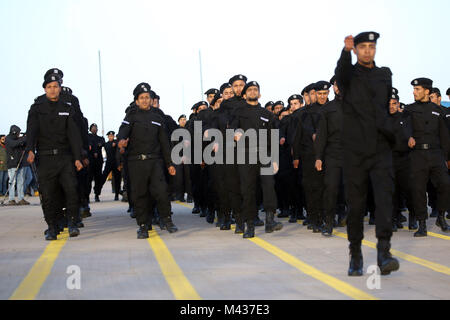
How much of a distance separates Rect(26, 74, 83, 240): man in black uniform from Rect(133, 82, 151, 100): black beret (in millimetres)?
1047

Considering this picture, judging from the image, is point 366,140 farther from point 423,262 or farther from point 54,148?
point 54,148

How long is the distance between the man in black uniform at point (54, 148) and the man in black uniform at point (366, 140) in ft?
17.6

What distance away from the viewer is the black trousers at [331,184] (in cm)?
1176

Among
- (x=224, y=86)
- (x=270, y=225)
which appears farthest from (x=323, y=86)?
(x=270, y=225)

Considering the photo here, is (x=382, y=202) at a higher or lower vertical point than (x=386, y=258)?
higher

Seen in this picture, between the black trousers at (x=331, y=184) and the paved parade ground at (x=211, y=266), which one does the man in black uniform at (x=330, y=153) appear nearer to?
the black trousers at (x=331, y=184)

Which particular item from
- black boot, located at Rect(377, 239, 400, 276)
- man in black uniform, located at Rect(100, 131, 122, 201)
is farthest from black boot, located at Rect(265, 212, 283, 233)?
man in black uniform, located at Rect(100, 131, 122, 201)

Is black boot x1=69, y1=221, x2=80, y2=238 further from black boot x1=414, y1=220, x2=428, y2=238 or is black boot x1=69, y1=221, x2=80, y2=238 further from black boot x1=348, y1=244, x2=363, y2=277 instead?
black boot x1=348, y1=244, x2=363, y2=277
